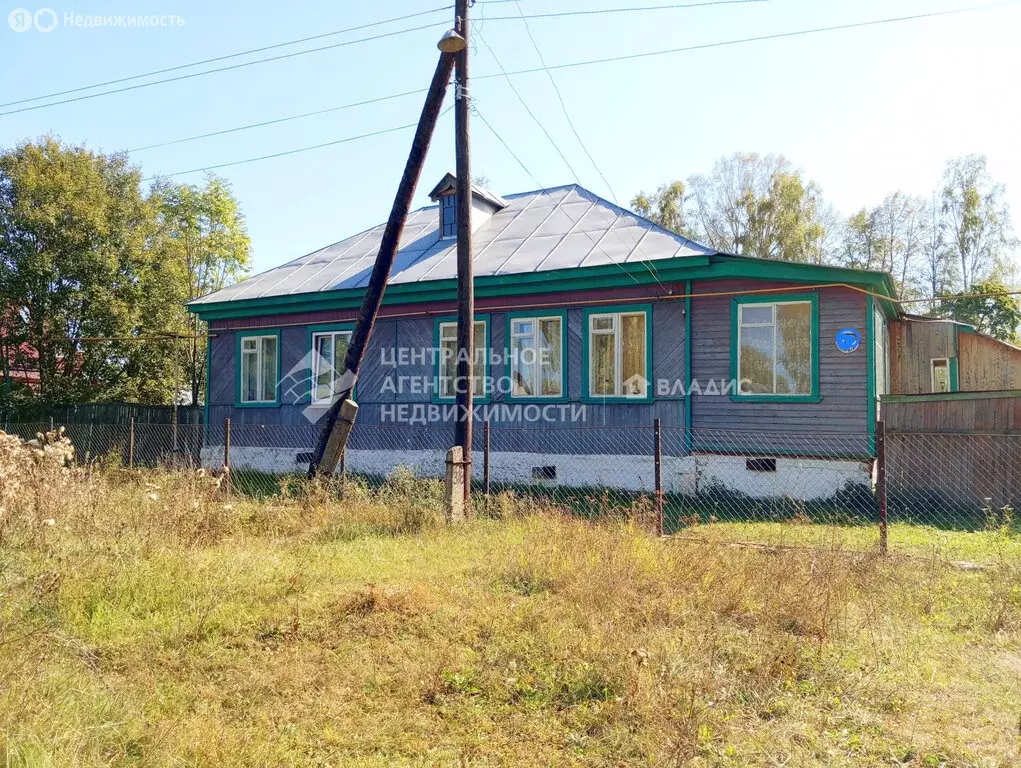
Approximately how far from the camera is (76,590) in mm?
5523

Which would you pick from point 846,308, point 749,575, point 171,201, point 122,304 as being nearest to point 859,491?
point 846,308

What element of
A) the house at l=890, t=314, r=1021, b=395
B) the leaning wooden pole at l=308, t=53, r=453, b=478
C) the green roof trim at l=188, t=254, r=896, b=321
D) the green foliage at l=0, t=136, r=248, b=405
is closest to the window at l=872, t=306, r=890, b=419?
the green roof trim at l=188, t=254, r=896, b=321

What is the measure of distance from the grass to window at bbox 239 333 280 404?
9.08 meters

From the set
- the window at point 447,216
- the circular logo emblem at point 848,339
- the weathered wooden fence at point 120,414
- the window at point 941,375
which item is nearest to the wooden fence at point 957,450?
the circular logo emblem at point 848,339

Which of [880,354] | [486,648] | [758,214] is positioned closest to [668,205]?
[758,214]

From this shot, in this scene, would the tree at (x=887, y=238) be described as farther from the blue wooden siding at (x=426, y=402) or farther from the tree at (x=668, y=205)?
the blue wooden siding at (x=426, y=402)

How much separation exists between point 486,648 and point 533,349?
9377mm

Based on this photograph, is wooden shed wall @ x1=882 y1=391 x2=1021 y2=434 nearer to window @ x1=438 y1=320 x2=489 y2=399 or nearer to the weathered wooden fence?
window @ x1=438 y1=320 x2=489 y2=399

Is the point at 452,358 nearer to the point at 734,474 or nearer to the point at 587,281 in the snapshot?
the point at 587,281

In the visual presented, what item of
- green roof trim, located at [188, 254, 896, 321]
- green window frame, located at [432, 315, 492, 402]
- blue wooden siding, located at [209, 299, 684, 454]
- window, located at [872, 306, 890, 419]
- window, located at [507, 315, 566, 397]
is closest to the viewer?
green roof trim, located at [188, 254, 896, 321]

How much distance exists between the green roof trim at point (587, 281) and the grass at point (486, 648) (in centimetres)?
506

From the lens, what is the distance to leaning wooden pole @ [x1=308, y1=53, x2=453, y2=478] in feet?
32.0

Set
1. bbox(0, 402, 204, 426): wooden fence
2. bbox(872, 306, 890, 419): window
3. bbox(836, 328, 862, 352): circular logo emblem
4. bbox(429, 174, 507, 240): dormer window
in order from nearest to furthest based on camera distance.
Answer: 1. bbox(836, 328, 862, 352): circular logo emblem
2. bbox(872, 306, 890, 419): window
3. bbox(429, 174, 507, 240): dormer window
4. bbox(0, 402, 204, 426): wooden fence

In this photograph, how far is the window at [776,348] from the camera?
38.0 ft
